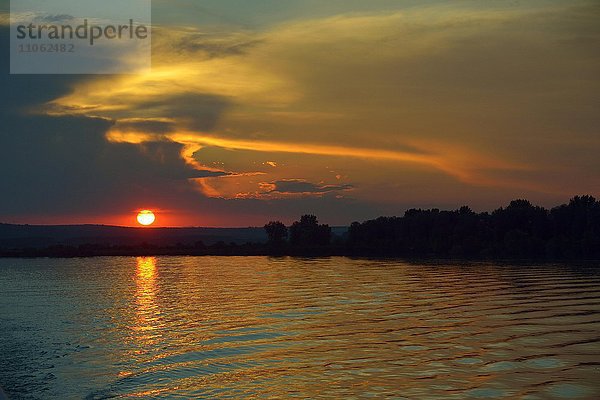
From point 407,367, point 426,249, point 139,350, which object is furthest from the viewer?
point 426,249

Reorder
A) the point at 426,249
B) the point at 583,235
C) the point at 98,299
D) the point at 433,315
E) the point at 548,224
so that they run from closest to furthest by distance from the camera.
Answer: the point at 433,315
the point at 98,299
the point at 583,235
the point at 548,224
the point at 426,249

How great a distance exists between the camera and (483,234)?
125438 mm

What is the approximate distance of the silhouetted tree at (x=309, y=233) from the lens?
16350cm

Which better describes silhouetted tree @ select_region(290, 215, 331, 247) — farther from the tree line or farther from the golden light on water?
the golden light on water

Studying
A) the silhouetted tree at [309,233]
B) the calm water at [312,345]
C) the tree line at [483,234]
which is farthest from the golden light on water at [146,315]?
the silhouetted tree at [309,233]

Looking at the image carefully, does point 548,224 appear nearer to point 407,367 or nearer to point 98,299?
point 98,299

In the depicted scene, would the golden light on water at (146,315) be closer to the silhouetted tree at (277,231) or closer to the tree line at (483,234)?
the tree line at (483,234)

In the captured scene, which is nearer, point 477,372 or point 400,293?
point 477,372

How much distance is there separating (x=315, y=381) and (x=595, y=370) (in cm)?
957

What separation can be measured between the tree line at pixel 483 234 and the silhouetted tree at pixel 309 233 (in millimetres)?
430

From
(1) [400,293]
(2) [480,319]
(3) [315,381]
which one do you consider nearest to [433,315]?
(2) [480,319]

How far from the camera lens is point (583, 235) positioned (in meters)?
108

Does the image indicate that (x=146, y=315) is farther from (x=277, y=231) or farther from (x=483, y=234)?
(x=277, y=231)

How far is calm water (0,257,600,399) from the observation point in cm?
2094
